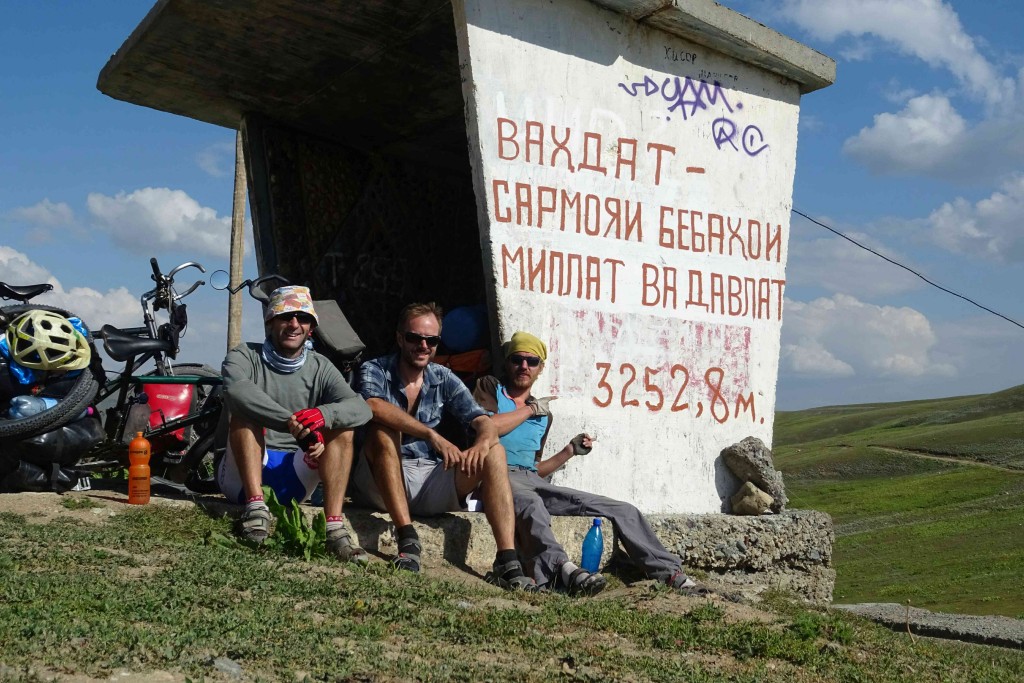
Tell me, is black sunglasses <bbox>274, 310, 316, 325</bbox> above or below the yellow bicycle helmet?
above

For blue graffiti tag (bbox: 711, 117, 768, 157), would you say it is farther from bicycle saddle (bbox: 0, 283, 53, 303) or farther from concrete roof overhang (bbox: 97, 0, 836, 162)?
bicycle saddle (bbox: 0, 283, 53, 303)

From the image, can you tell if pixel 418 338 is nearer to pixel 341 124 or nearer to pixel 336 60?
pixel 336 60

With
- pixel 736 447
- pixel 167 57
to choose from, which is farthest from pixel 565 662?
pixel 167 57

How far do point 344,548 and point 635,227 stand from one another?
124 inches

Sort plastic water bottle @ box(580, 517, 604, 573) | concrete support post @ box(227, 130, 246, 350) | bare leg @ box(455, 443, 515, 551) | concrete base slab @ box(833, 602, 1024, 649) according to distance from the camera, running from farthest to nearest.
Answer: concrete support post @ box(227, 130, 246, 350)
concrete base slab @ box(833, 602, 1024, 649)
plastic water bottle @ box(580, 517, 604, 573)
bare leg @ box(455, 443, 515, 551)

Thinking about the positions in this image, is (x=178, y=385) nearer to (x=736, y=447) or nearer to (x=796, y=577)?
(x=736, y=447)

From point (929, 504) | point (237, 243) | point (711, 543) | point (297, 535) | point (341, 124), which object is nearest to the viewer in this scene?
point (297, 535)

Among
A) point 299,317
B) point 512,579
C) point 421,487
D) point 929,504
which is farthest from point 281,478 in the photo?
point 929,504

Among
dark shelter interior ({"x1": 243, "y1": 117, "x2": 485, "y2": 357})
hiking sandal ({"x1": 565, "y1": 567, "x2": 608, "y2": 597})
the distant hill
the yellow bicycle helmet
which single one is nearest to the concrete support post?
dark shelter interior ({"x1": 243, "y1": 117, "x2": 485, "y2": 357})

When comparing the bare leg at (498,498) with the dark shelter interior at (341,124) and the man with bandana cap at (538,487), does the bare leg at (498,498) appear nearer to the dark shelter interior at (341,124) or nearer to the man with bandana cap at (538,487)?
→ the man with bandana cap at (538,487)

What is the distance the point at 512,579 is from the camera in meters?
5.45

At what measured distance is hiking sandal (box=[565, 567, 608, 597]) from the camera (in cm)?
550

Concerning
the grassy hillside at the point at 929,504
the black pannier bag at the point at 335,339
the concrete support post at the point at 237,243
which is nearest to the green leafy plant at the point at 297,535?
the black pannier bag at the point at 335,339

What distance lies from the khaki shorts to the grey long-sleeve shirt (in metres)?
0.45
